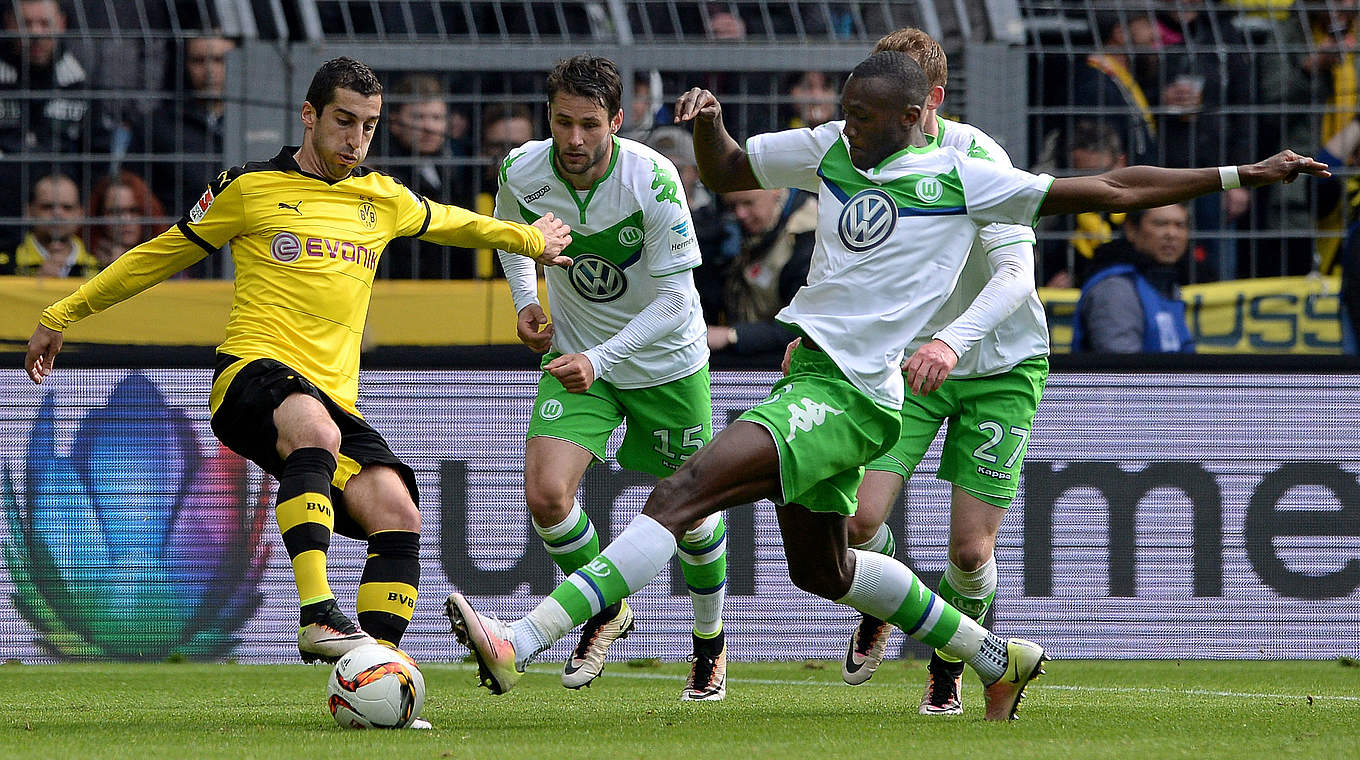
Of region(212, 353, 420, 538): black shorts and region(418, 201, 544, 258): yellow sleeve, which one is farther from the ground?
region(418, 201, 544, 258): yellow sleeve

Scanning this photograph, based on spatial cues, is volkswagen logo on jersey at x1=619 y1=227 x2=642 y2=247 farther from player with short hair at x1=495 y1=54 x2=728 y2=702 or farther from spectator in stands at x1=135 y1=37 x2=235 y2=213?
spectator in stands at x1=135 y1=37 x2=235 y2=213

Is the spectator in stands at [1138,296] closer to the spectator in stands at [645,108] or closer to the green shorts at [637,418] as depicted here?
the spectator in stands at [645,108]

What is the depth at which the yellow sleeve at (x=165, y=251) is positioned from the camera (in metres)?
5.03

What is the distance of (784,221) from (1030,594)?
198 cm

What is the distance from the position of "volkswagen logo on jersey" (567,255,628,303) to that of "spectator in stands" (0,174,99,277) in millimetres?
3393

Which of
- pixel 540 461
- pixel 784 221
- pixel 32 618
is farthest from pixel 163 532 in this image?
pixel 784 221

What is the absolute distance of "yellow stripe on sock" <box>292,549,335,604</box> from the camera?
4.58 metres

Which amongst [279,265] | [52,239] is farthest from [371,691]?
[52,239]

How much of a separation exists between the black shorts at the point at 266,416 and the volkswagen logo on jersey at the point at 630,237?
1.10 meters

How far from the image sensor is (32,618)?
7184 millimetres

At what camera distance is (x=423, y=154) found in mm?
8352

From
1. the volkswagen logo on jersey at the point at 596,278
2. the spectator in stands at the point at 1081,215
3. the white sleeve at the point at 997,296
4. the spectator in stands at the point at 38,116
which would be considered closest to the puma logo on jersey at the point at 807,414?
the white sleeve at the point at 997,296

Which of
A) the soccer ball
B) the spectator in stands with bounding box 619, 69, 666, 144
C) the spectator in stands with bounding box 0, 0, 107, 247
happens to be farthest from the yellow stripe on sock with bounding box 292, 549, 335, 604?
the spectator in stands with bounding box 0, 0, 107, 247

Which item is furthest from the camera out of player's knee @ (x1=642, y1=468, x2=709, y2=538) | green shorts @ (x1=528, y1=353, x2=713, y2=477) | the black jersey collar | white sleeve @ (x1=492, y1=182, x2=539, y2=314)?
white sleeve @ (x1=492, y1=182, x2=539, y2=314)
